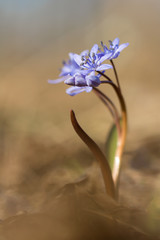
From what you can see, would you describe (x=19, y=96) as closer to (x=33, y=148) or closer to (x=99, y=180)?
(x=33, y=148)

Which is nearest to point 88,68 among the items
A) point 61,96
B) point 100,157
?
point 100,157

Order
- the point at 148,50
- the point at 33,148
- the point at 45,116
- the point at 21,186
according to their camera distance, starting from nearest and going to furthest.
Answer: the point at 21,186 < the point at 33,148 < the point at 45,116 < the point at 148,50

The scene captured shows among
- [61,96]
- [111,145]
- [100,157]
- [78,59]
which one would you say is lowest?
[100,157]

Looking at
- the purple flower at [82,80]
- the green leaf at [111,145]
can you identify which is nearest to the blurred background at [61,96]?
the green leaf at [111,145]

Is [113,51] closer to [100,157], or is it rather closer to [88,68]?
[88,68]

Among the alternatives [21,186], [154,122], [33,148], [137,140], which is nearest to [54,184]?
[21,186]

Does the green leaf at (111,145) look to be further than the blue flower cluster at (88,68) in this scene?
Yes

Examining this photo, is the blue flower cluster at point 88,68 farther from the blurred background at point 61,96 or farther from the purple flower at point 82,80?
the blurred background at point 61,96

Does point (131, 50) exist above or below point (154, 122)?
above

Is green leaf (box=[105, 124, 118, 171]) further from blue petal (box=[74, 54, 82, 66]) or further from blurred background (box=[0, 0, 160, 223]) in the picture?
blue petal (box=[74, 54, 82, 66])
